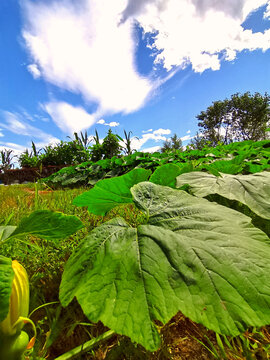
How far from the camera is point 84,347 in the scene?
0.60 metres

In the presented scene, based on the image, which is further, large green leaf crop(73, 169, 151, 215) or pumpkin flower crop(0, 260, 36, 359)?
large green leaf crop(73, 169, 151, 215)

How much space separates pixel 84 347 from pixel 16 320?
0.93ft

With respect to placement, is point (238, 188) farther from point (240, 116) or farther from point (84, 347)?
point (240, 116)

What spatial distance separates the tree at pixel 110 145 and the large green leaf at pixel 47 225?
9.88m

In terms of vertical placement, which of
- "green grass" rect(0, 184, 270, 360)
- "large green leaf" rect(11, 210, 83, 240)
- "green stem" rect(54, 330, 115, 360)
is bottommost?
"green grass" rect(0, 184, 270, 360)

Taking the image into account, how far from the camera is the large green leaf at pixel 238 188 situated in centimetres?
72

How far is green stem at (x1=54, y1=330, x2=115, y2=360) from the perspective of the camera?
57 cm

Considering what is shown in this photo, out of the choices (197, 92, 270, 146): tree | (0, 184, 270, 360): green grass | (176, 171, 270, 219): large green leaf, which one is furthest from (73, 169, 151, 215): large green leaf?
(197, 92, 270, 146): tree

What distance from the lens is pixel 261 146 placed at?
3.26 meters

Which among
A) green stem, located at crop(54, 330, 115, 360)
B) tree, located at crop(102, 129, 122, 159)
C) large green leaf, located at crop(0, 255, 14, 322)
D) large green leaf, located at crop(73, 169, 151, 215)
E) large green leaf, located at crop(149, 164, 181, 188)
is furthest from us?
tree, located at crop(102, 129, 122, 159)

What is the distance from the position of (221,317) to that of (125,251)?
0.26m

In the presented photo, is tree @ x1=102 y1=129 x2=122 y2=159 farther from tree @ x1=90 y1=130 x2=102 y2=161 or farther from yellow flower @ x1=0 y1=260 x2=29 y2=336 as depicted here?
yellow flower @ x1=0 y1=260 x2=29 y2=336

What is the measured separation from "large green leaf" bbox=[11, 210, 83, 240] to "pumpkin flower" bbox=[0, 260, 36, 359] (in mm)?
130

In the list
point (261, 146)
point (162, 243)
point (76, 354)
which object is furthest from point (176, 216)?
point (261, 146)
